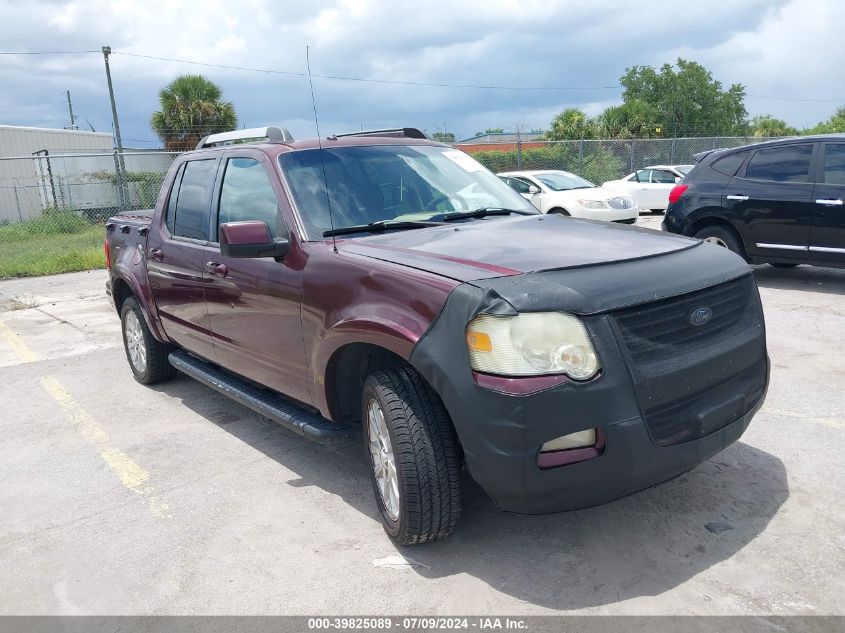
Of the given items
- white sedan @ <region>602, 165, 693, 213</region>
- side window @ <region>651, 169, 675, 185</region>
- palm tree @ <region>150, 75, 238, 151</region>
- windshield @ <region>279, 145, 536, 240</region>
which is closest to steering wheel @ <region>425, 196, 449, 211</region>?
windshield @ <region>279, 145, 536, 240</region>

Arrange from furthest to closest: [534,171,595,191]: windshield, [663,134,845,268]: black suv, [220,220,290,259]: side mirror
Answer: [534,171,595,191]: windshield → [663,134,845,268]: black suv → [220,220,290,259]: side mirror

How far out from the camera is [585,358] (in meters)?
2.70

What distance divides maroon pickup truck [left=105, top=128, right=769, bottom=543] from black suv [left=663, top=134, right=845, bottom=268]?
15.7 feet

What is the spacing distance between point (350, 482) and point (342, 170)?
1.77m

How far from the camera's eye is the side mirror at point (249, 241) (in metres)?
3.62

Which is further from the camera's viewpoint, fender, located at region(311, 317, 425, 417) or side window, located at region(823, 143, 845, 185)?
side window, located at region(823, 143, 845, 185)

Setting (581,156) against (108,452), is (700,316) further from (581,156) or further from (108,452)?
(581,156)

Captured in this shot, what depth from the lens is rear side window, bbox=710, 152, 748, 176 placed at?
8.71 m

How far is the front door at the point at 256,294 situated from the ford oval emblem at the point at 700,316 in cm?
→ 188

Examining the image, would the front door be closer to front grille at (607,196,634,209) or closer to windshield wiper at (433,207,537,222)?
windshield wiper at (433,207,537,222)

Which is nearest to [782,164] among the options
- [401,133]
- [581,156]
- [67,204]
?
[401,133]

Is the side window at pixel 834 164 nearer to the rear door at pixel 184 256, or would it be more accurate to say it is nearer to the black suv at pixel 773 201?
the black suv at pixel 773 201

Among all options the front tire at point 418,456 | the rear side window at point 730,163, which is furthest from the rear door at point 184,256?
the rear side window at point 730,163

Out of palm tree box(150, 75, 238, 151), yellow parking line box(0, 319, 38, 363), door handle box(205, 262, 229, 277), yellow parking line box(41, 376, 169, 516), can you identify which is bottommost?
yellow parking line box(41, 376, 169, 516)
